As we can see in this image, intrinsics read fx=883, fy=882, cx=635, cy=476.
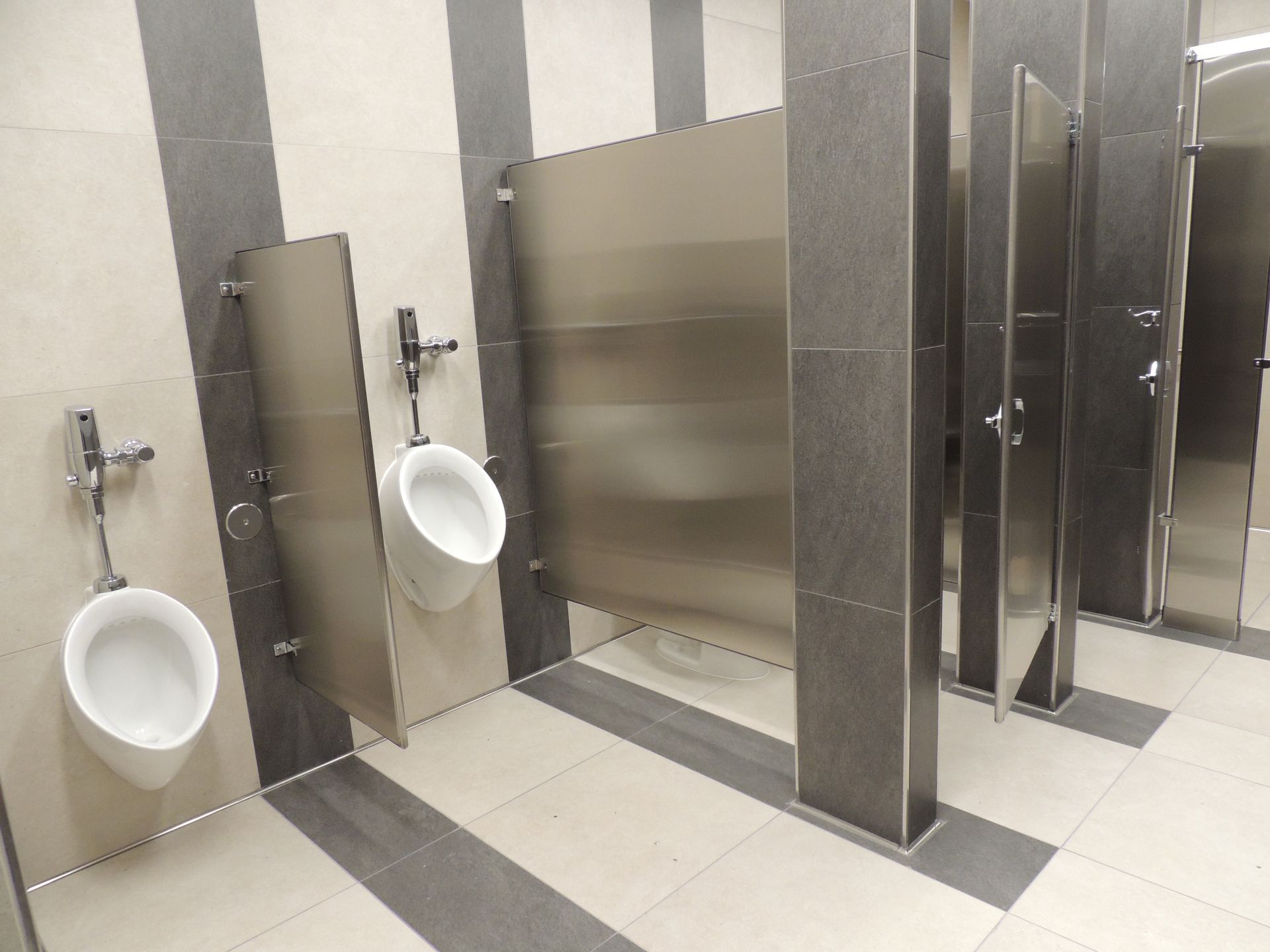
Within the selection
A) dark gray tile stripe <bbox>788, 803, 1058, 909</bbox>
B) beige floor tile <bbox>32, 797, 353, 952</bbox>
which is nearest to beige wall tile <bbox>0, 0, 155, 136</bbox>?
beige floor tile <bbox>32, 797, 353, 952</bbox>

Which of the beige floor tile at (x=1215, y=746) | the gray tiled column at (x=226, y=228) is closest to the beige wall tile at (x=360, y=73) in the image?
the gray tiled column at (x=226, y=228)

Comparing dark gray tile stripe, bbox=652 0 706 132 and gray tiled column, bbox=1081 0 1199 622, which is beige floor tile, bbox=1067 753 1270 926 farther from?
dark gray tile stripe, bbox=652 0 706 132

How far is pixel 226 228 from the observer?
2.31 m

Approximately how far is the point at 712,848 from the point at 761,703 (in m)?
0.75

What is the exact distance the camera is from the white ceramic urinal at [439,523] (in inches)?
97.8

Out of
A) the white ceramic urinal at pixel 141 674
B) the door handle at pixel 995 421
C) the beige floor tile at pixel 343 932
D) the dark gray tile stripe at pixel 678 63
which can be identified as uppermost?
the dark gray tile stripe at pixel 678 63

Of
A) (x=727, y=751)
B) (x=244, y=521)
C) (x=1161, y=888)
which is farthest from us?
(x=727, y=751)

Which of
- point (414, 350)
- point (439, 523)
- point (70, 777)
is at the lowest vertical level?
point (70, 777)

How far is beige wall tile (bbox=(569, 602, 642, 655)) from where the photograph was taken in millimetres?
3307

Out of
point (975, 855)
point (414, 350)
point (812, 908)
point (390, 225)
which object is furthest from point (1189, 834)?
point (390, 225)

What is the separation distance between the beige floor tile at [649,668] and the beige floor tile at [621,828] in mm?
433

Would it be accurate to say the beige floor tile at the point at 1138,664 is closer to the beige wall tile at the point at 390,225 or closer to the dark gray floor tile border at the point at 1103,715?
the dark gray floor tile border at the point at 1103,715

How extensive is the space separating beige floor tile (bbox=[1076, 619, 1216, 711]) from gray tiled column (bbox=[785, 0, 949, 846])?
41.2 inches

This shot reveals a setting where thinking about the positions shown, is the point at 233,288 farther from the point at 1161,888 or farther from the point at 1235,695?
the point at 1235,695
